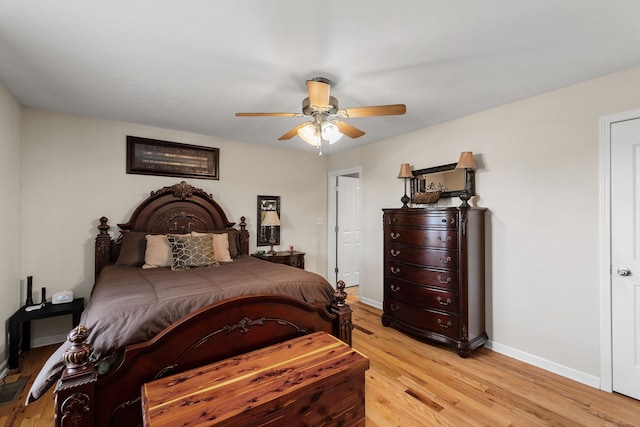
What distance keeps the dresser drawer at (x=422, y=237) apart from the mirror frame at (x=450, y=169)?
1.71ft

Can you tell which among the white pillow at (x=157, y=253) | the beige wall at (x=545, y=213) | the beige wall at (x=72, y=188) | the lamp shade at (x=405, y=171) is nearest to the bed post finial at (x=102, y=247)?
the beige wall at (x=72, y=188)

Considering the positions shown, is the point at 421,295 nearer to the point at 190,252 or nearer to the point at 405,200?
the point at 405,200

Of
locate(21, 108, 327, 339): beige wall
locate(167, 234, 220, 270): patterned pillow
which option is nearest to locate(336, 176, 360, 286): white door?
locate(21, 108, 327, 339): beige wall

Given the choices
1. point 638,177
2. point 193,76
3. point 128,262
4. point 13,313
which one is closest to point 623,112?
point 638,177

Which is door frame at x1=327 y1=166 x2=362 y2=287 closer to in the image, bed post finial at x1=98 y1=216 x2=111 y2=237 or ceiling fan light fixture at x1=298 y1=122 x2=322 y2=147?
ceiling fan light fixture at x1=298 y1=122 x2=322 y2=147

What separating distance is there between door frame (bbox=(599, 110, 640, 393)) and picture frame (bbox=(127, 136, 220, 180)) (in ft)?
13.1

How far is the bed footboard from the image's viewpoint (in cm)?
126

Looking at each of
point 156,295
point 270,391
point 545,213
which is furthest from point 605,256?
point 156,295

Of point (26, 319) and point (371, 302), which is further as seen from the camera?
point (371, 302)

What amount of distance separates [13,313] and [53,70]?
221 cm

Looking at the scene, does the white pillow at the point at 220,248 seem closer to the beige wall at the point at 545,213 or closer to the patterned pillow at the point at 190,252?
the patterned pillow at the point at 190,252

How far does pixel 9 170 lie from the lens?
250 centimetres

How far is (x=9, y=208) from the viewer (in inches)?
99.1

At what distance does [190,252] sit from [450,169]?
2897mm
